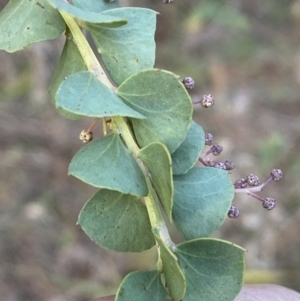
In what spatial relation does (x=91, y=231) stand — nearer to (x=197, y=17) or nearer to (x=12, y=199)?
(x=12, y=199)

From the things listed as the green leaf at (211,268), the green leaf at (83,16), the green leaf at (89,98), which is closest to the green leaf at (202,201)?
the green leaf at (211,268)

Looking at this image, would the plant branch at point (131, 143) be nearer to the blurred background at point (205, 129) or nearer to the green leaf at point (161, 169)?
the green leaf at point (161, 169)

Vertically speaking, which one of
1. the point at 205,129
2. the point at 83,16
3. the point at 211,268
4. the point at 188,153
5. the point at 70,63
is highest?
the point at 83,16

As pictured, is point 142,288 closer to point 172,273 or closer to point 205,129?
point 172,273

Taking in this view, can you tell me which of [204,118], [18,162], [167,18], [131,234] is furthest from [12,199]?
[131,234]

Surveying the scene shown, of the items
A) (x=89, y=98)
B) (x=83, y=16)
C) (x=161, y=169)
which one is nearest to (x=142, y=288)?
(x=161, y=169)

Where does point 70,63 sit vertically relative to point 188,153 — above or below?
above
